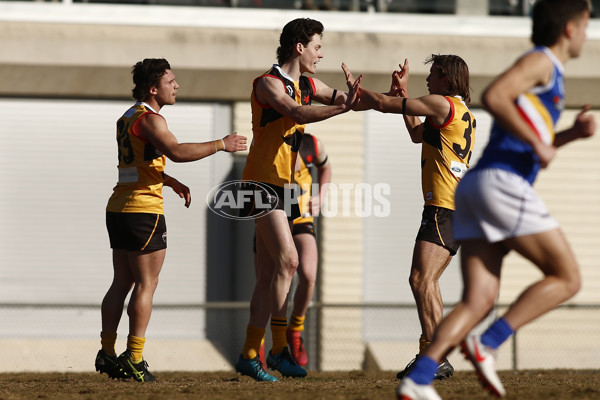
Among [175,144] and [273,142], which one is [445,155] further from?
[175,144]

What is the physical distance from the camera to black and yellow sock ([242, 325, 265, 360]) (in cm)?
683

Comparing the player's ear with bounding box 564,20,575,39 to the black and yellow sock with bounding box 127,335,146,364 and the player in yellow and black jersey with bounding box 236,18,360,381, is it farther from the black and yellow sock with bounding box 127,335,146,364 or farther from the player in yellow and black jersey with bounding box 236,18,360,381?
the black and yellow sock with bounding box 127,335,146,364

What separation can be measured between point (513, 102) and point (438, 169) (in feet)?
8.01

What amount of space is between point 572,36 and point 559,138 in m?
0.63

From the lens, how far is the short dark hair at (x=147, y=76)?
704cm

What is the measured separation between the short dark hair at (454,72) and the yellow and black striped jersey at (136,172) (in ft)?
6.91

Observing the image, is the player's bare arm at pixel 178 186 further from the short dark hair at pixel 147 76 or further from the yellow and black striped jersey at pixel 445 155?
the yellow and black striped jersey at pixel 445 155

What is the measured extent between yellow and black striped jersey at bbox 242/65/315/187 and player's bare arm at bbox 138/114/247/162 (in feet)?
0.42

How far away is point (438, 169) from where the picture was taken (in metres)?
6.79

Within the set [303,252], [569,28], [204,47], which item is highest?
[204,47]

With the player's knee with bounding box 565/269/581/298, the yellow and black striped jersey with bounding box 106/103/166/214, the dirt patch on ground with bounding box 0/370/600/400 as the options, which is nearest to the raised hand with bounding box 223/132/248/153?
the yellow and black striped jersey with bounding box 106/103/166/214

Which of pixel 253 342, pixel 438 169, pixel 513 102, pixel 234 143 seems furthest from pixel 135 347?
pixel 513 102

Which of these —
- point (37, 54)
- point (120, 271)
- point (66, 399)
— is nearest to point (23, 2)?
point (37, 54)

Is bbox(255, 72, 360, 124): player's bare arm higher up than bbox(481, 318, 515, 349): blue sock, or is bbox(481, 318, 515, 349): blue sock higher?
bbox(255, 72, 360, 124): player's bare arm
